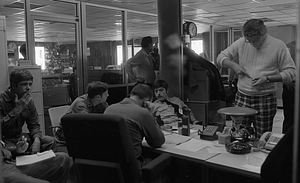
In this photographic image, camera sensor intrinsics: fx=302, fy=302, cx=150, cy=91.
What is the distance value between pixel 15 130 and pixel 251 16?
6.36 feet

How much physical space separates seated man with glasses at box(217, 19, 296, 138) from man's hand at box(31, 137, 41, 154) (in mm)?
1525

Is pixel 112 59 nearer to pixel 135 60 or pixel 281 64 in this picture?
pixel 135 60

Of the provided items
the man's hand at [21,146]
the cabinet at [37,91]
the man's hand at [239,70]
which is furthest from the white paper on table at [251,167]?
the cabinet at [37,91]

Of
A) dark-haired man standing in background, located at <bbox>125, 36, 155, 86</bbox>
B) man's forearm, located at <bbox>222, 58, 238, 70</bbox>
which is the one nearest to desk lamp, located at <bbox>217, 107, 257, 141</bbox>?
man's forearm, located at <bbox>222, 58, 238, 70</bbox>

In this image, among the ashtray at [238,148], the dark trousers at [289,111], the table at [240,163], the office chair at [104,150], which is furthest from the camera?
the ashtray at [238,148]

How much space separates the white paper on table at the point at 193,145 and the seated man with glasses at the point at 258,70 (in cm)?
29

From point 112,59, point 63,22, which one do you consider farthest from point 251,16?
point 112,59

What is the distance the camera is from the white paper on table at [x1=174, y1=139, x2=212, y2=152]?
189 centimetres

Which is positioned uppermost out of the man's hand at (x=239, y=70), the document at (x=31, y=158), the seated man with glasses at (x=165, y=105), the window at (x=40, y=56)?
the window at (x=40, y=56)

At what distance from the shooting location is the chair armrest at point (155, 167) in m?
1.63

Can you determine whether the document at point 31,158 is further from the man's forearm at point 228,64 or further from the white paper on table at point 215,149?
the man's forearm at point 228,64

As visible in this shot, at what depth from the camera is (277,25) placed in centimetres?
190

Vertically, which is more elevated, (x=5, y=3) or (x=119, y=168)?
(x=5, y=3)

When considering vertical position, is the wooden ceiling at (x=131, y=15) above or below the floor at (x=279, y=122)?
above
